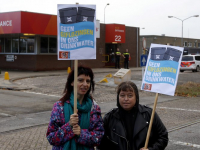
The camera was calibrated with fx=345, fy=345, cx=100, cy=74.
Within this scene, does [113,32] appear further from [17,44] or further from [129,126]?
[129,126]

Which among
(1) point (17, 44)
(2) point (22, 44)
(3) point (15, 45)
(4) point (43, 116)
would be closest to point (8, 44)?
(3) point (15, 45)

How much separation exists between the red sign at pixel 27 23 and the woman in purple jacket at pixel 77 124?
24.4 m

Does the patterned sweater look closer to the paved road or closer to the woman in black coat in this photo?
the woman in black coat

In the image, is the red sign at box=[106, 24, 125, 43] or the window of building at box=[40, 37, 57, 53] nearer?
the window of building at box=[40, 37, 57, 53]

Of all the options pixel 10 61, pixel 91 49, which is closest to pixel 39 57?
pixel 10 61

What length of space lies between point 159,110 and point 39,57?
19027mm

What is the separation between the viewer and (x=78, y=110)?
3451 millimetres

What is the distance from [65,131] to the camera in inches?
133

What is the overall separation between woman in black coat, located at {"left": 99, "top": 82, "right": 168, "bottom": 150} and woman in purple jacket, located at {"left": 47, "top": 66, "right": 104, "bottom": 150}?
0.13 m

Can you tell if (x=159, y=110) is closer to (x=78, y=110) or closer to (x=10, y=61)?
(x=78, y=110)

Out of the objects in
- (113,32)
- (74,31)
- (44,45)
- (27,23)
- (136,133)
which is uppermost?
(113,32)

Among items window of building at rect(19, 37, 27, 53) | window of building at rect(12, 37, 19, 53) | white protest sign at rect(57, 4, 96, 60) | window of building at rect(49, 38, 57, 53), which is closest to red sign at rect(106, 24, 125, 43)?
window of building at rect(49, 38, 57, 53)

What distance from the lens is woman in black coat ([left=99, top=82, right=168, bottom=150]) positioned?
11.3ft

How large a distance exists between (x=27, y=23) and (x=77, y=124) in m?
25.0
